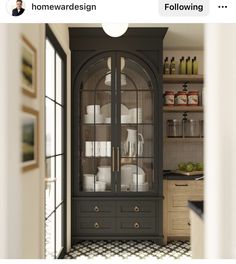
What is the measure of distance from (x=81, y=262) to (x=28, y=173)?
26 cm

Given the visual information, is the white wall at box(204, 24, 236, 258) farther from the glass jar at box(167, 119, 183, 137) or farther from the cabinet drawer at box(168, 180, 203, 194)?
the glass jar at box(167, 119, 183, 137)

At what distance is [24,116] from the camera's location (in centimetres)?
73

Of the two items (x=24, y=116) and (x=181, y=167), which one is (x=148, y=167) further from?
(x=24, y=116)

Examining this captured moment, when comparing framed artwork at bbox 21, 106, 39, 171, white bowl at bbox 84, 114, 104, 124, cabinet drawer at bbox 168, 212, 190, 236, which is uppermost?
white bowl at bbox 84, 114, 104, 124

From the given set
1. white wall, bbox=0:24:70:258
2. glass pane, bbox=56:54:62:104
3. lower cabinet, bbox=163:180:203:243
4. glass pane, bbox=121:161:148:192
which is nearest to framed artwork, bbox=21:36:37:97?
white wall, bbox=0:24:70:258

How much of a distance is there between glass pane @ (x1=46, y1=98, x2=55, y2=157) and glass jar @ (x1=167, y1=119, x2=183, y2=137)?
907 mm

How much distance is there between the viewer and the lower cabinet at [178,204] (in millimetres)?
1995

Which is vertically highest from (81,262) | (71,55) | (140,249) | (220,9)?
(71,55)

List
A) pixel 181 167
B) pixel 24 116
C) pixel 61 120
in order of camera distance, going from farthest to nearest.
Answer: pixel 181 167, pixel 61 120, pixel 24 116

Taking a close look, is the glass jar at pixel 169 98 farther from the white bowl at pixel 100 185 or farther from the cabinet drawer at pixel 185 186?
the white bowl at pixel 100 185

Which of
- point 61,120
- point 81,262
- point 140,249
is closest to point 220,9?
point 81,262

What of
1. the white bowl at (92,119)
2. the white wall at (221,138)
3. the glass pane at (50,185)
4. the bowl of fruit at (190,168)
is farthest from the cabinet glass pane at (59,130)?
the white wall at (221,138)

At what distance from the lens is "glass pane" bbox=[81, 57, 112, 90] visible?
195 centimetres

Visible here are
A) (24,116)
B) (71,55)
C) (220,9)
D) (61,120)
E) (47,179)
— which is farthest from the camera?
(71,55)
